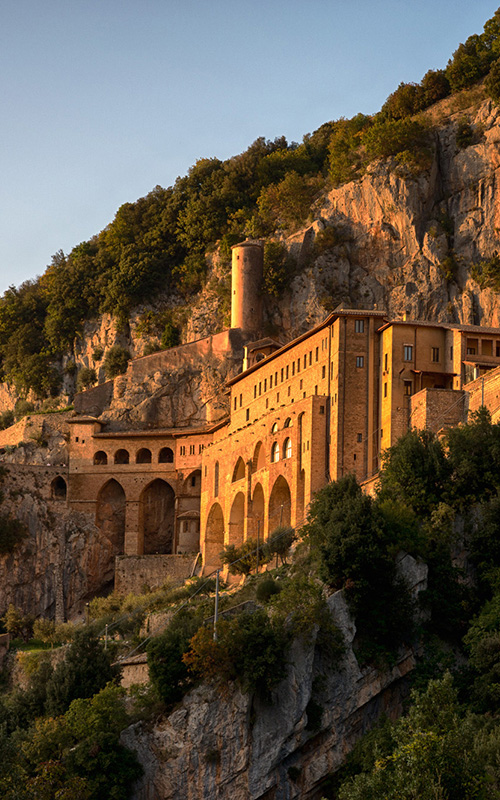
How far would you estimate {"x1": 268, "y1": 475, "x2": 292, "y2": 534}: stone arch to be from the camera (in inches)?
2505

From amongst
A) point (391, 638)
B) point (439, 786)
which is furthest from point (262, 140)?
point (439, 786)

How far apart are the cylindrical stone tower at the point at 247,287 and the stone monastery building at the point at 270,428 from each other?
73 millimetres

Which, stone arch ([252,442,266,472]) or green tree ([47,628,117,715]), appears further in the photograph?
stone arch ([252,442,266,472])

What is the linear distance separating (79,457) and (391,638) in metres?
40.1

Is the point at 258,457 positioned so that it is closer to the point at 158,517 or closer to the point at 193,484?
the point at 193,484

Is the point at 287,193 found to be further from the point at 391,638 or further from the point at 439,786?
the point at 439,786

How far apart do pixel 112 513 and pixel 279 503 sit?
20286 millimetres

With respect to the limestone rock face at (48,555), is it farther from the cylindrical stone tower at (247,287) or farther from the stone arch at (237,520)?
the cylindrical stone tower at (247,287)

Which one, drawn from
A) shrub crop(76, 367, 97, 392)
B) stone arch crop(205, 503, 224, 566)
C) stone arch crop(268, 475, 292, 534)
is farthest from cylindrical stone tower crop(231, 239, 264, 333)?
stone arch crop(268, 475, 292, 534)

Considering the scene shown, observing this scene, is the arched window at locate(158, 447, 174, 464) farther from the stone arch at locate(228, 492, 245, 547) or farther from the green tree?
the green tree

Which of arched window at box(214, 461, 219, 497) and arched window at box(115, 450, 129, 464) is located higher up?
arched window at box(115, 450, 129, 464)

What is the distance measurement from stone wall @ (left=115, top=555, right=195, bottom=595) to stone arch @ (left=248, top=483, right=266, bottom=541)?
8.25 m

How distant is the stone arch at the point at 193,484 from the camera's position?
80000 mm

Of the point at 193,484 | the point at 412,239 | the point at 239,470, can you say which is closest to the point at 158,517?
the point at 193,484
